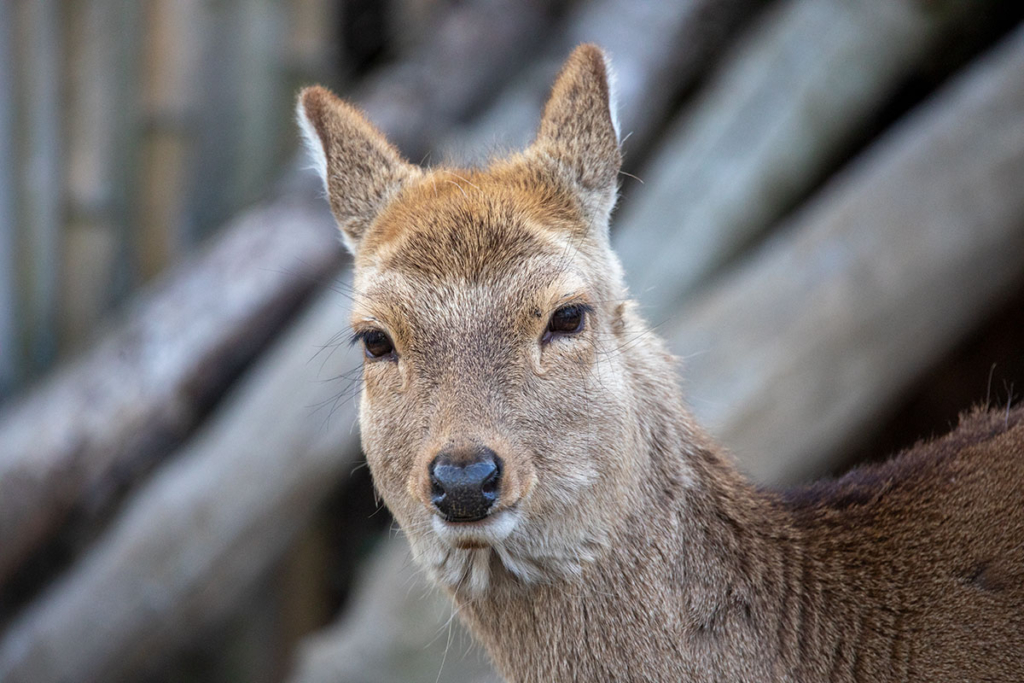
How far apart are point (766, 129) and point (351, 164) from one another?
398cm

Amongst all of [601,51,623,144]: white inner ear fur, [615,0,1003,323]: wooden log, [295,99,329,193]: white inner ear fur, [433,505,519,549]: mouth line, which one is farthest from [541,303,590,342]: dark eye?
[615,0,1003,323]: wooden log

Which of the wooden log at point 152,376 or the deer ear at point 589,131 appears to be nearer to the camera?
the deer ear at point 589,131

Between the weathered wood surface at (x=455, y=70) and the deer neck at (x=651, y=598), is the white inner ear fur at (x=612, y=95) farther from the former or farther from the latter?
the weathered wood surface at (x=455, y=70)

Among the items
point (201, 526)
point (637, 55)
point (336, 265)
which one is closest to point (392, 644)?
point (201, 526)

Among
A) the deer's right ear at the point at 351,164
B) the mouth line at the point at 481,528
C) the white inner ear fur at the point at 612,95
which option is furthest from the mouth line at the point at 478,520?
the white inner ear fur at the point at 612,95

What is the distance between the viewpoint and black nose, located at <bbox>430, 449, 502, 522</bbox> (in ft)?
10.7

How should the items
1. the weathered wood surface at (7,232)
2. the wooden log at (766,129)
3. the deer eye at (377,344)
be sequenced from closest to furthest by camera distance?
the deer eye at (377,344) → the wooden log at (766,129) → the weathered wood surface at (7,232)

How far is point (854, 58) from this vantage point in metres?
7.39

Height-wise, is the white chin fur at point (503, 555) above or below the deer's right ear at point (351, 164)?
below

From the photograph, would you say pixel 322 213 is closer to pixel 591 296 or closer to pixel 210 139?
pixel 210 139

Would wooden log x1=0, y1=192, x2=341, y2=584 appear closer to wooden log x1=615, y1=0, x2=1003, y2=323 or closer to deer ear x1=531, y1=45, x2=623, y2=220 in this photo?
wooden log x1=615, y1=0, x2=1003, y2=323

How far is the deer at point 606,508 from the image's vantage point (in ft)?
11.4

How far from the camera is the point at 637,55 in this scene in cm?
779

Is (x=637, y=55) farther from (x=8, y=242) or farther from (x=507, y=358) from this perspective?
(x=8, y=242)
